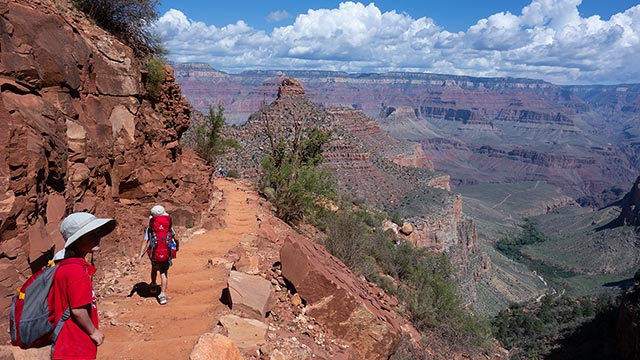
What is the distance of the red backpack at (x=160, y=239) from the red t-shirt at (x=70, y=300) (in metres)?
3.42

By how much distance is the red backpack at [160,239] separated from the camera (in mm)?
7438

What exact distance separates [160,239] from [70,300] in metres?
3.62

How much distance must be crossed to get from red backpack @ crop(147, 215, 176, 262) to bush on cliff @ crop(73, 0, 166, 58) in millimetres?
5337

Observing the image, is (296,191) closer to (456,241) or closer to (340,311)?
(340,311)

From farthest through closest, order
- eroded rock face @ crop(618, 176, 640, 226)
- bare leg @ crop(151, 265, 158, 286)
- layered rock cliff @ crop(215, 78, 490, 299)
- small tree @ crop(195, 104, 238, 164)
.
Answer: eroded rock face @ crop(618, 176, 640, 226)
layered rock cliff @ crop(215, 78, 490, 299)
small tree @ crop(195, 104, 238, 164)
bare leg @ crop(151, 265, 158, 286)

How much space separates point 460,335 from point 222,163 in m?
28.9

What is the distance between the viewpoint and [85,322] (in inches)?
156

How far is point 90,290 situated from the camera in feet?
13.2

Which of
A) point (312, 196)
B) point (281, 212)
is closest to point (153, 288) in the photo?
point (281, 212)

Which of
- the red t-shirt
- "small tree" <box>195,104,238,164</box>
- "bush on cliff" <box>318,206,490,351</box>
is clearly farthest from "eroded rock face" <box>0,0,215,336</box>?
"small tree" <box>195,104,238,164</box>

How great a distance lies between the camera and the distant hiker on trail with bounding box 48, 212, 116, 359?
3883 mm

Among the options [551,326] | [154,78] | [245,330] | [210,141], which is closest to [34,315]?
[245,330]

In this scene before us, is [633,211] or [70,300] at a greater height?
[70,300]

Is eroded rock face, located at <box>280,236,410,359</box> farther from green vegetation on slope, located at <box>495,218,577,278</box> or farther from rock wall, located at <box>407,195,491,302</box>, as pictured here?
green vegetation on slope, located at <box>495,218,577,278</box>
